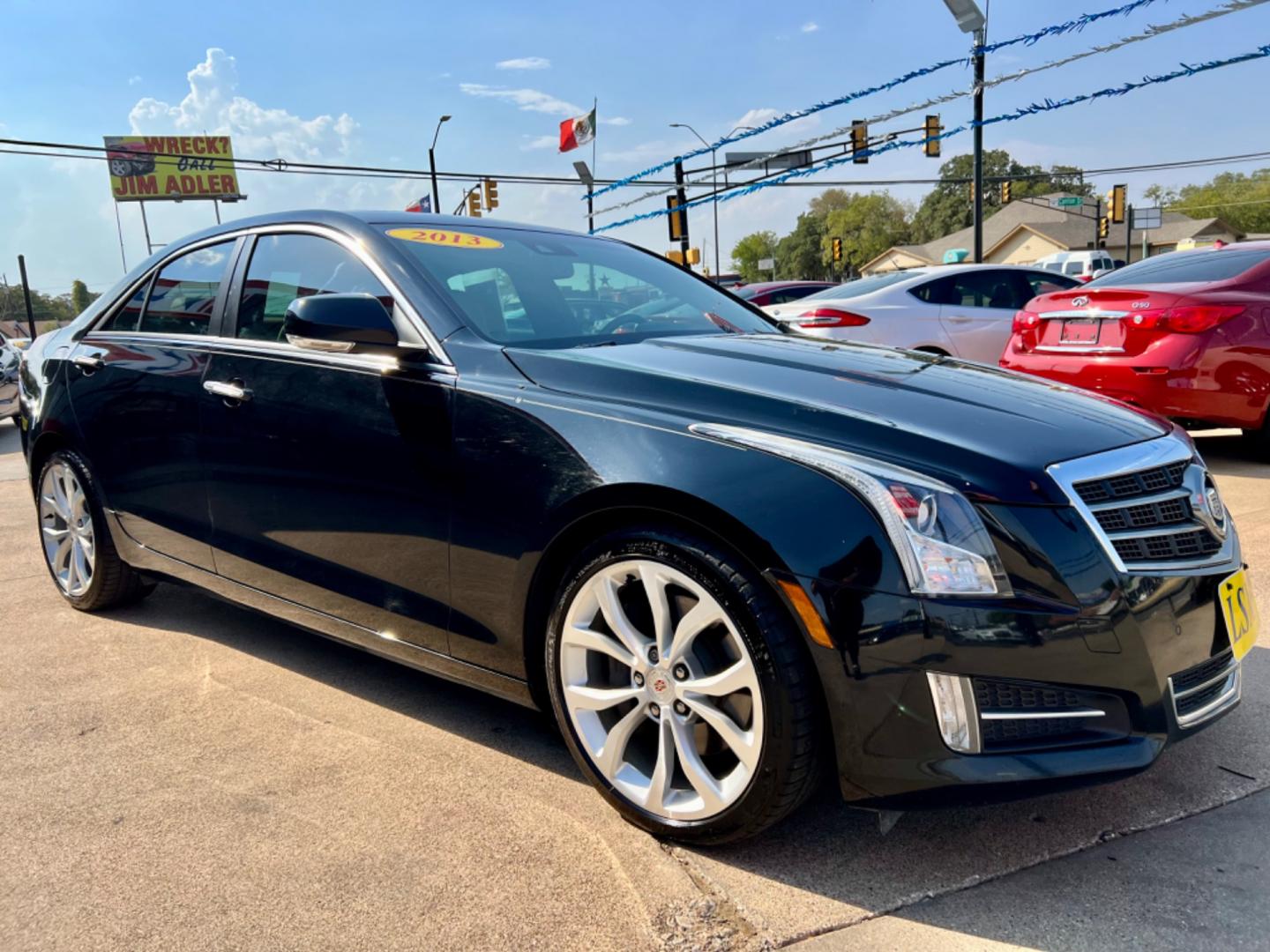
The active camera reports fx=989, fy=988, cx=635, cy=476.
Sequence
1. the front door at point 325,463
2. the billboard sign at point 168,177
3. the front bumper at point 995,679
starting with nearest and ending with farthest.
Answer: the front bumper at point 995,679 < the front door at point 325,463 < the billboard sign at point 168,177

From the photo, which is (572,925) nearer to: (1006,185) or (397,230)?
(397,230)

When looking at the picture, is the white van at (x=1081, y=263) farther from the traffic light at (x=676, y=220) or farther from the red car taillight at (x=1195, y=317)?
the red car taillight at (x=1195, y=317)

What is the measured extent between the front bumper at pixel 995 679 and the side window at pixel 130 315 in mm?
3107

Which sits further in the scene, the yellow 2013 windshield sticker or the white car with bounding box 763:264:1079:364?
the white car with bounding box 763:264:1079:364

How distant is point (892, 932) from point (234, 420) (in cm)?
237

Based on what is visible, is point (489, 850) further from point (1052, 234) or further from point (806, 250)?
point (806, 250)

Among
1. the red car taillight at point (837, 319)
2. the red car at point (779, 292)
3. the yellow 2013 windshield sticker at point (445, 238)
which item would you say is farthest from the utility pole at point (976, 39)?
the yellow 2013 windshield sticker at point (445, 238)

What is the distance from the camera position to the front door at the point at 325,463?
8.64ft

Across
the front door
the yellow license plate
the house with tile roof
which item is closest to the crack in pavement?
the yellow license plate

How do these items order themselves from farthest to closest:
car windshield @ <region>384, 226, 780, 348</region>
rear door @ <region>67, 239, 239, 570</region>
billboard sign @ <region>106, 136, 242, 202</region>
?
billboard sign @ <region>106, 136, 242, 202</region>, rear door @ <region>67, 239, 239, 570</region>, car windshield @ <region>384, 226, 780, 348</region>

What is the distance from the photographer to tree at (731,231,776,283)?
405ft

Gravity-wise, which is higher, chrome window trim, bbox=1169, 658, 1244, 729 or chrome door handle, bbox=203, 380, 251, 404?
chrome door handle, bbox=203, 380, 251, 404

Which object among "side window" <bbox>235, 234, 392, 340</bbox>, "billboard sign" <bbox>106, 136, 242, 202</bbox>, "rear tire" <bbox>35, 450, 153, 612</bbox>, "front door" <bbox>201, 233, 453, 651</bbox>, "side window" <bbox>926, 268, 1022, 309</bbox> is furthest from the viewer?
"billboard sign" <bbox>106, 136, 242, 202</bbox>

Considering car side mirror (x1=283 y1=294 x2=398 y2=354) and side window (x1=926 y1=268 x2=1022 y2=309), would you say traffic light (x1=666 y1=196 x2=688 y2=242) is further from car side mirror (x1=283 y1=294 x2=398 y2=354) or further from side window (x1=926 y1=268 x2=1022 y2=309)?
car side mirror (x1=283 y1=294 x2=398 y2=354)
